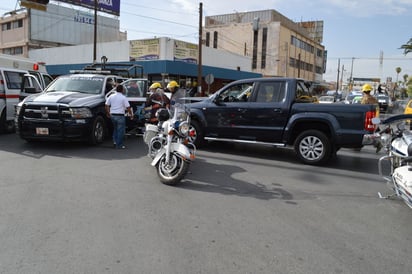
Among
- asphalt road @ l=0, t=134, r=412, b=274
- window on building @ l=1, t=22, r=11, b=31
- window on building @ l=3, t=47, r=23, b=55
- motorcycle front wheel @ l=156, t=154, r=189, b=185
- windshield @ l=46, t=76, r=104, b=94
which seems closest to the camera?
asphalt road @ l=0, t=134, r=412, b=274

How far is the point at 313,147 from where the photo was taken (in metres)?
7.63

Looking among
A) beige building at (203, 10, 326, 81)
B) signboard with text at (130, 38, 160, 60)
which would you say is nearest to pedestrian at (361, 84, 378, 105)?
signboard with text at (130, 38, 160, 60)

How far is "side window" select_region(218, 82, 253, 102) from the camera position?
8.41m

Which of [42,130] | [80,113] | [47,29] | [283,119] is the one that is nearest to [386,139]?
[283,119]

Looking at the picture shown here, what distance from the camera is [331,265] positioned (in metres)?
3.29

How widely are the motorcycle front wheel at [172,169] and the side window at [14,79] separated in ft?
24.7

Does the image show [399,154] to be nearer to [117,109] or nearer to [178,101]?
[178,101]

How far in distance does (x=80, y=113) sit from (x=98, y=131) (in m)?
0.91

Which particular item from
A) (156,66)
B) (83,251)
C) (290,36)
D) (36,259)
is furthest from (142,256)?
(290,36)

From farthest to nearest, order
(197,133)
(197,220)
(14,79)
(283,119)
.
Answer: (14,79)
(197,133)
(283,119)
(197,220)

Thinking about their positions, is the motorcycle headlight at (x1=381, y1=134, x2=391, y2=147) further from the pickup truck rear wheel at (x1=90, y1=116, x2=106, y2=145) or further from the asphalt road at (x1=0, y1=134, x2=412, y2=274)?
the pickup truck rear wheel at (x1=90, y1=116, x2=106, y2=145)

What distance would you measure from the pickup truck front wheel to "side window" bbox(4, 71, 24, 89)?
29.4 feet

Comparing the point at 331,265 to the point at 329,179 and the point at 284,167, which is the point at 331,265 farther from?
the point at 284,167

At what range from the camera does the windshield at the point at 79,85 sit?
944 centimetres
